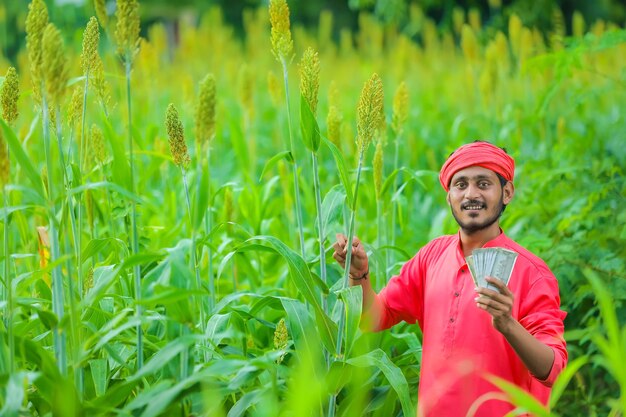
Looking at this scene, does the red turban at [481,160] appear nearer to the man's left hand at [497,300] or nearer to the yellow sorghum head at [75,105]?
the man's left hand at [497,300]

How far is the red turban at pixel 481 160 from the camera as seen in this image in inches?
98.2

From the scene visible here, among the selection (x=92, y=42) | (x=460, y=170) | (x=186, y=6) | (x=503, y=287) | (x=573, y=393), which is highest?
(x=186, y=6)

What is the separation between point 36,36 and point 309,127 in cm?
75

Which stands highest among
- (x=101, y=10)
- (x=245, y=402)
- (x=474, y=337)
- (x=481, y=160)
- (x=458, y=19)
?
(x=458, y=19)

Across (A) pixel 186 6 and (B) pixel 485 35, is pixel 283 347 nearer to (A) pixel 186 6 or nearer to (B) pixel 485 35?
(B) pixel 485 35

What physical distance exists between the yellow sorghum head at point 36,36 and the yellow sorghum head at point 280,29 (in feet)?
2.05

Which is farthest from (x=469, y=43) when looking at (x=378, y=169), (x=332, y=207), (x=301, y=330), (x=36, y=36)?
(x=36, y=36)


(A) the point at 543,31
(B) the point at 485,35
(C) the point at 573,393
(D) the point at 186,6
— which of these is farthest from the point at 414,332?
(D) the point at 186,6

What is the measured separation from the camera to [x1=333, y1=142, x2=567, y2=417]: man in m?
2.36

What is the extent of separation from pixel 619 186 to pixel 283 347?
2063mm

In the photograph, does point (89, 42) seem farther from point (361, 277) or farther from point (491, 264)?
point (491, 264)

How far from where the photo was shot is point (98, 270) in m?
2.68

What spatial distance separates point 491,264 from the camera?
2.19 meters

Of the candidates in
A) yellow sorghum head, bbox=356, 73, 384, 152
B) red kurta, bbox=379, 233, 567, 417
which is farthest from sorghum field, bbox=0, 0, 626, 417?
red kurta, bbox=379, 233, 567, 417
